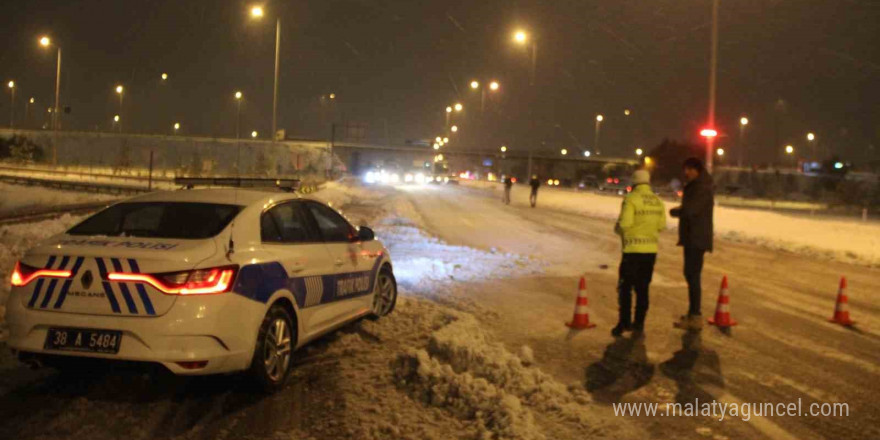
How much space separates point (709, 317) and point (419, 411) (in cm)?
568

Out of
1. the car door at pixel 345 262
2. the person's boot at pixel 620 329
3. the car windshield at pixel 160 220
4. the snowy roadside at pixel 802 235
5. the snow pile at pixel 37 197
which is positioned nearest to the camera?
the car windshield at pixel 160 220

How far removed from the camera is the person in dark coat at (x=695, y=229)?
28.8ft

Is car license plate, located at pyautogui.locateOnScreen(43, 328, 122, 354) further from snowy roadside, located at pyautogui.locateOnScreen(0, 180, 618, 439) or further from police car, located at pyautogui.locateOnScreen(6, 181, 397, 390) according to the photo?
snowy roadside, located at pyautogui.locateOnScreen(0, 180, 618, 439)

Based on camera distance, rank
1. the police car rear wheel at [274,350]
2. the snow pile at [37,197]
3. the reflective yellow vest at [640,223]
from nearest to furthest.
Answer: the police car rear wheel at [274,350]
the reflective yellow vest at [640,223]
the snow pile at [37,197]

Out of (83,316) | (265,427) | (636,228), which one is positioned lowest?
(265,427)

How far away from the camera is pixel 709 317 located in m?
9.87

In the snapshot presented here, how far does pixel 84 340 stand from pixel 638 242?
18.5 ft

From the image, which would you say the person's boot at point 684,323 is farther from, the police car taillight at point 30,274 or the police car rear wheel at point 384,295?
the police car taillight at point 30,274

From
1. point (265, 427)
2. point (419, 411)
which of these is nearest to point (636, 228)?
point (419, 411)

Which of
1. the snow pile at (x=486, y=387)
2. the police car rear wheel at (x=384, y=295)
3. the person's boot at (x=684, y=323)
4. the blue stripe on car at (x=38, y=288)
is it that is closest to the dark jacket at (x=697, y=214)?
the person's boot at (x=684, y=323)

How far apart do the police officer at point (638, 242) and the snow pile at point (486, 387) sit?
6.88 ft

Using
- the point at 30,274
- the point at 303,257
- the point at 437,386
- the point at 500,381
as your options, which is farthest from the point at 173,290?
the point at 500,381

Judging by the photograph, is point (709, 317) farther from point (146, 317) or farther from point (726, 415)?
point (146, 317)

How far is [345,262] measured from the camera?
755 cm
